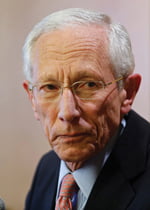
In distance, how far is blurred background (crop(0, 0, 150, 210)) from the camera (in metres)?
1.47

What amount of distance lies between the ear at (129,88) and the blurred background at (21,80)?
0.65 meters

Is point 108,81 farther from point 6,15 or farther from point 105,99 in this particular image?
point 6,15

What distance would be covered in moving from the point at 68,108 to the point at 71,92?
0.05 metres

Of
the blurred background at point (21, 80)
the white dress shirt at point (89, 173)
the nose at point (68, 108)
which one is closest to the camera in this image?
the nose at point (68, 108)

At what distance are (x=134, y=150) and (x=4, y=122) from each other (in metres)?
0.99

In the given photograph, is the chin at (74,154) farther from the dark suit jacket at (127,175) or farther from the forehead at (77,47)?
the forehead at (77,47)

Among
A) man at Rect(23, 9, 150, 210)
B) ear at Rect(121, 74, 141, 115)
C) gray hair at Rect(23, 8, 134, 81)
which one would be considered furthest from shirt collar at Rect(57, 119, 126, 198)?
gray hair at Rect(23, 8, 134, 81)

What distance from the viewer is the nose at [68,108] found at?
2.40 feet

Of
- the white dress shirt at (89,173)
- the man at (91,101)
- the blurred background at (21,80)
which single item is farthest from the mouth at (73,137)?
the blurred background at (21,80)

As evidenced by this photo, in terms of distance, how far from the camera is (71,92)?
764 mm

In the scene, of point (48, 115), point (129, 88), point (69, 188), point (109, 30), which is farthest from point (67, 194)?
point (109, 30)

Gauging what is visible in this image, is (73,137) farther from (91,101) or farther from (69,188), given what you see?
(69,188)

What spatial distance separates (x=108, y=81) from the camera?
A: 78 cm

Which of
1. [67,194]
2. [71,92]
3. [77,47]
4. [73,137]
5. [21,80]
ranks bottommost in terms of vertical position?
[67,194]
